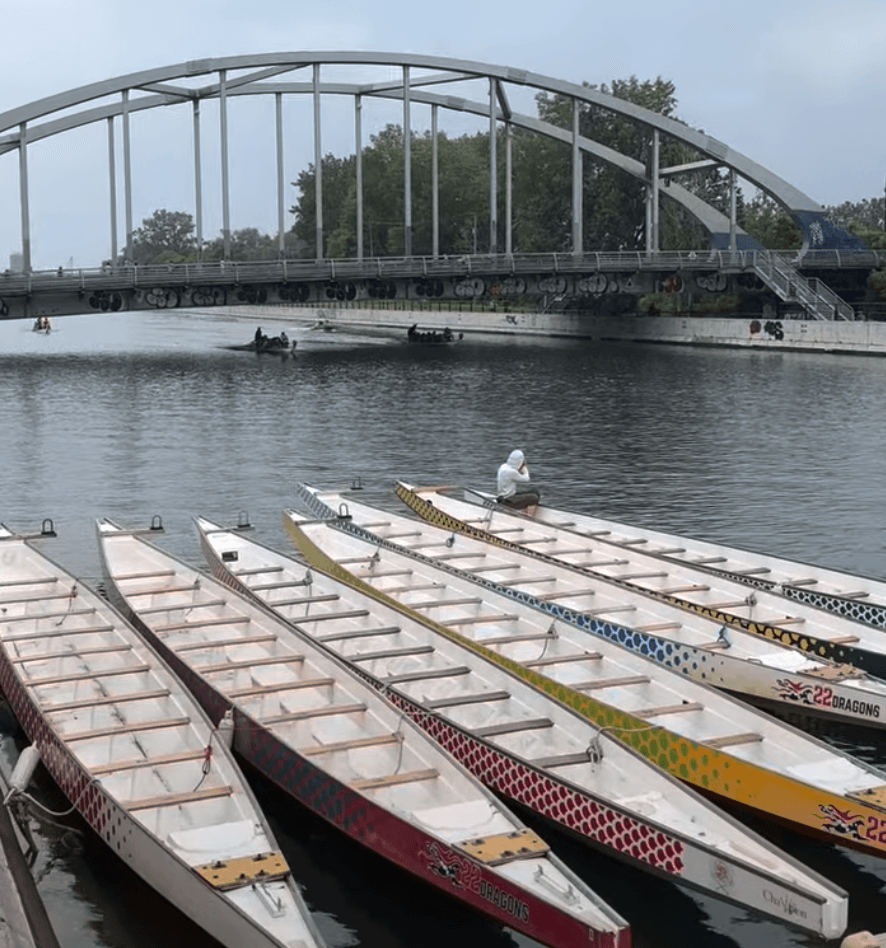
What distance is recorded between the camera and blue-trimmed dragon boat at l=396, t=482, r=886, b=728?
53.1 feet

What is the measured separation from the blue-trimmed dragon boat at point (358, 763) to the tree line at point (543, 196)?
76025 mm

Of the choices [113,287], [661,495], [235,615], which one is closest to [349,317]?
[113,287]

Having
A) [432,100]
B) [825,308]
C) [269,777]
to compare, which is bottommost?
[269,777]

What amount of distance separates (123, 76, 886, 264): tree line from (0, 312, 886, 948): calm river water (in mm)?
32283

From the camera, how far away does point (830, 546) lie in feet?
94.2

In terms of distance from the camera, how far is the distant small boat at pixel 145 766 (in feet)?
36.3

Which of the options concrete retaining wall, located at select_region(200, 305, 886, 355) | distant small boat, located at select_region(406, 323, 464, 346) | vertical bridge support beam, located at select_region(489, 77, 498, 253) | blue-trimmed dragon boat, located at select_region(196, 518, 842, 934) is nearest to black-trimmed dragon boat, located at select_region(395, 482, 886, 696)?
blue-trimmed dragon boat, located at select_region(196, 518, 842, 934)

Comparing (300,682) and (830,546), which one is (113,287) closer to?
(830,546)

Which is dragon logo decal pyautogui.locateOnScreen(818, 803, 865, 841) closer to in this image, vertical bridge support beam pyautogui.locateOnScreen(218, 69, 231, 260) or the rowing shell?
the rowing shell

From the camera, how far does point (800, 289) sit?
296 feet

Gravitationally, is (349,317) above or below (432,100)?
below

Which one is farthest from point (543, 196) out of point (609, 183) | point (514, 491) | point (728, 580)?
point (728, 580)

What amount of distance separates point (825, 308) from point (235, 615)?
7438 centimetres

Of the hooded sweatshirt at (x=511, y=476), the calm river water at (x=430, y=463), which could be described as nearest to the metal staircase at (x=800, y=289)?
the calm river water at (x=430, y=463)
